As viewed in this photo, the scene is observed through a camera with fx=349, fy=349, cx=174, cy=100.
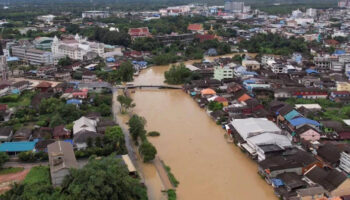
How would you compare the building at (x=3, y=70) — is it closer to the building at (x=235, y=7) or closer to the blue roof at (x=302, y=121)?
the blue roof at (x=302, y=121)

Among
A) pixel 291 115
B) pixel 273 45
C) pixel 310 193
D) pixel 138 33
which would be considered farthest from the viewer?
pixel 138 33

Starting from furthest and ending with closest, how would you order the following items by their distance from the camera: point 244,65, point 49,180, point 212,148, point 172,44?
point 172,44, point 244,65, point 212,148, point 49,180

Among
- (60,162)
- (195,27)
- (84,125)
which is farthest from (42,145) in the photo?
(195,27)

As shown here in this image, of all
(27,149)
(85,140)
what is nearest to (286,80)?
(85,140)

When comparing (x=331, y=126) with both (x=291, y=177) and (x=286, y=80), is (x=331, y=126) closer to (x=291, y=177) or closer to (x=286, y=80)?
(x=291, y=177)

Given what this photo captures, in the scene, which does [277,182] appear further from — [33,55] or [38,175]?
[33,55]

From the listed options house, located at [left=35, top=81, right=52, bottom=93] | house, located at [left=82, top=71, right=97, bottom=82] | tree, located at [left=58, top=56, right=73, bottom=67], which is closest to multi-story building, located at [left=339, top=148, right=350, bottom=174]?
house, located at [left=35, top=81, right=52, bottom=93]

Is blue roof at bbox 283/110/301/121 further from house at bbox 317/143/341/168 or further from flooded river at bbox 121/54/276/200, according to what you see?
flooded river at bbox 121/54/276/200
